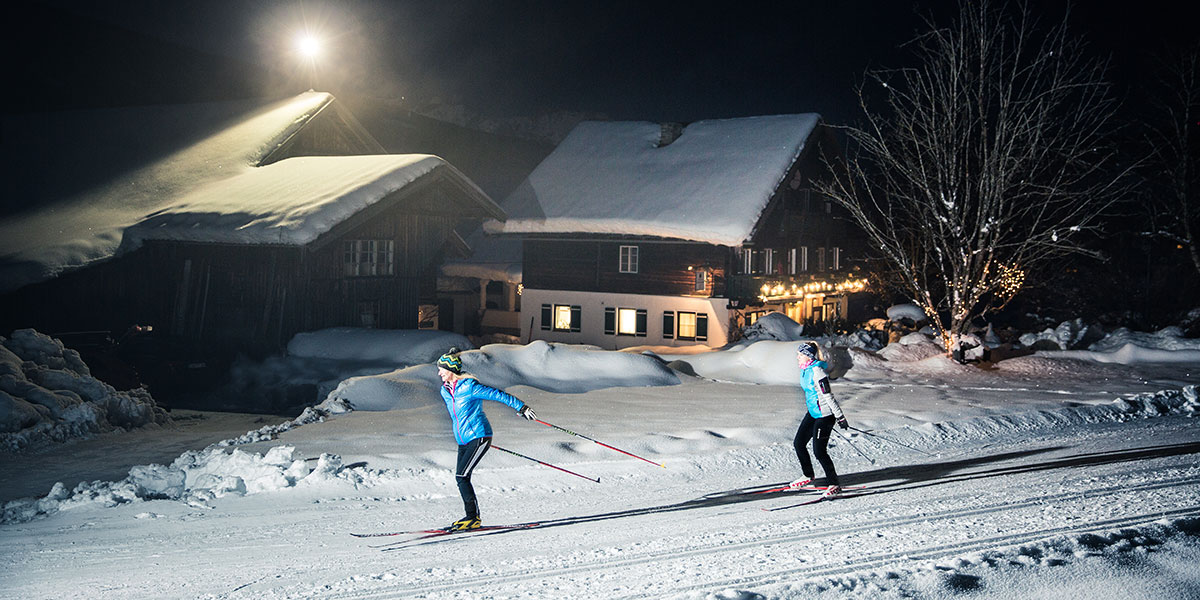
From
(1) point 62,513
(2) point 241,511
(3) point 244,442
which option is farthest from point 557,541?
(3) point 244,442

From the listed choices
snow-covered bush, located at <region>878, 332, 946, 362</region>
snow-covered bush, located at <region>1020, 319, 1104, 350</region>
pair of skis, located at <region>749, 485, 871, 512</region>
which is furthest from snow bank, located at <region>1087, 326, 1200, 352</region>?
pair of skis, located at <region>749, 485, 871, 512</region>

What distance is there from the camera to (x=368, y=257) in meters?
Result: 28.4

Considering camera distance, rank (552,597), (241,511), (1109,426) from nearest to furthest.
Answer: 1. (552,597)
2. (241,511)
3. (1109,426)

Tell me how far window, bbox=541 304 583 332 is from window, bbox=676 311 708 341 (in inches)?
170

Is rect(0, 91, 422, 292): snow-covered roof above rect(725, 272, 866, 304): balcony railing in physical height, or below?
above

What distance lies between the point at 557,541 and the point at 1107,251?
34599 millimetres

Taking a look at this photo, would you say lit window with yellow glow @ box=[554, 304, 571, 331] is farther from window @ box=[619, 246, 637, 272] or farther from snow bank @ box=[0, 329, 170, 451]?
snow bank @ box=[0, 329, 170, 451]

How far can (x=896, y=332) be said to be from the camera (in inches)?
1228

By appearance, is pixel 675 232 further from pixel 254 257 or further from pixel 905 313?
pixel 254 257

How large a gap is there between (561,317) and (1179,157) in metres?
22.3

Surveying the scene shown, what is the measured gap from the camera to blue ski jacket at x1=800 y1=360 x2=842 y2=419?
30.9 feet

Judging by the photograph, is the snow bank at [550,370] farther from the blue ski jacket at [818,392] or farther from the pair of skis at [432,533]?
the blue ski jacket at [818,392]

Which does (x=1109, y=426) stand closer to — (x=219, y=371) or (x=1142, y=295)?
(x=219, y=371)

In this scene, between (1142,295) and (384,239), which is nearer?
(384,239)
